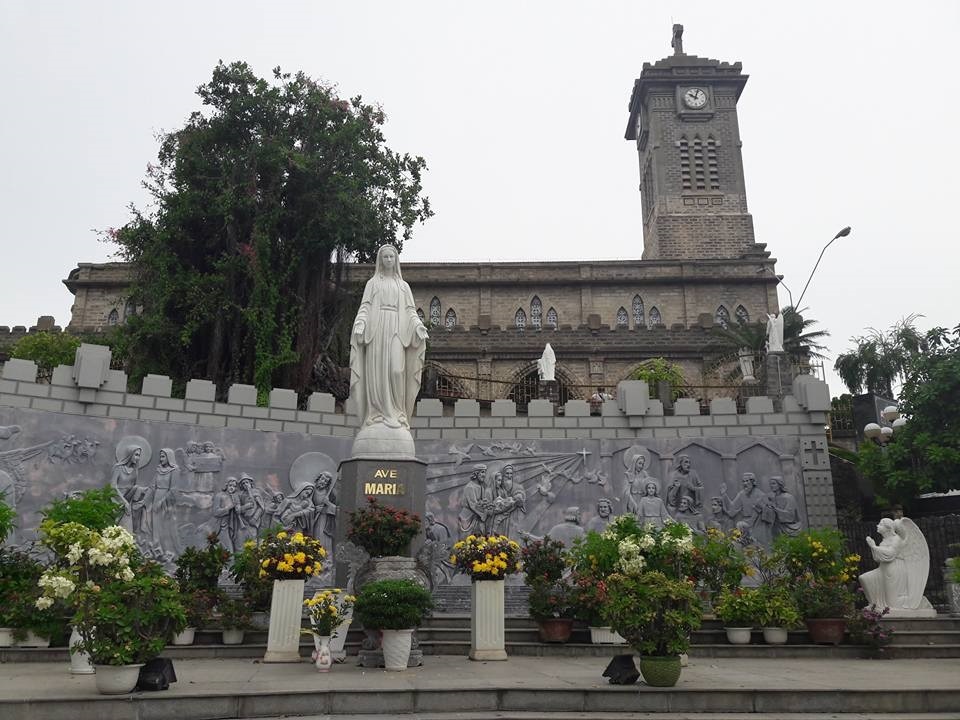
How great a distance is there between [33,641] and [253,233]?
15116 millimetres

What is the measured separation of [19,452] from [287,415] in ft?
19.1

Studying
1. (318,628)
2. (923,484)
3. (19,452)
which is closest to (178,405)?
(19,452)

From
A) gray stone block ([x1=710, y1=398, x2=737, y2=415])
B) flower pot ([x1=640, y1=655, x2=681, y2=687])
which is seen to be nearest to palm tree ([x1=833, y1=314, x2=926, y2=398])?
gray stone block ([x1=710, y1=398, x2=737, y2=415])

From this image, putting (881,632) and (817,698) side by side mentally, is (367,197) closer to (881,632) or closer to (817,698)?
(881,632)

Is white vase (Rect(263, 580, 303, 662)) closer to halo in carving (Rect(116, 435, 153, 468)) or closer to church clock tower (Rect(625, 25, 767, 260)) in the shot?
halo in carving (Rect(116, 435, 153, 468))

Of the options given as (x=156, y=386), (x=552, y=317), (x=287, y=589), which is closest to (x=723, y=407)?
(x=287, y=589)

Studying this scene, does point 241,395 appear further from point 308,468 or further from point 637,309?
point 637,309

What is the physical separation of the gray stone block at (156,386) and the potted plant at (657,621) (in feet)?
44.9

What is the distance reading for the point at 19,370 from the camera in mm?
17016

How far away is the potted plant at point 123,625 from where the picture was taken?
7441 millimetres

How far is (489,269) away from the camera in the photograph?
145 feet

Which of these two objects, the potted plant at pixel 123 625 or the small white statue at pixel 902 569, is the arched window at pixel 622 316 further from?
the potted plant at pixel 123 625

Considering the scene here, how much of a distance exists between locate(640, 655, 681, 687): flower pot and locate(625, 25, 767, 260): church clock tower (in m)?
43.1

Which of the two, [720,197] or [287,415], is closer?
[287,415]
